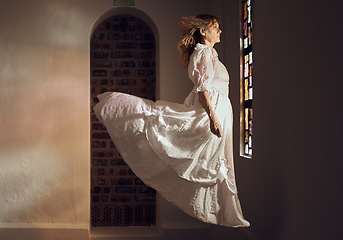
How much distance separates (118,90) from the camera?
5629 mm

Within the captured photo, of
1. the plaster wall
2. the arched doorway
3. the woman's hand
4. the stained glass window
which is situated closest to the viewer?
the woman's hand

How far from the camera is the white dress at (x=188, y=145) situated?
123 inches

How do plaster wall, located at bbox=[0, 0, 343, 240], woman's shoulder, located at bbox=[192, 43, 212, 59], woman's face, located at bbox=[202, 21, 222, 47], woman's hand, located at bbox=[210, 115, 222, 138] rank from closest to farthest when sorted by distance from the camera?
woman's hand, located at bbox=[210, 115, 222, 138] < woman's shoulder, located at bbox=[192, 43, 212, 59] < woman's face, located at bbox=[202, 21, 222, 47] < plaster wall, located at bbox=[0, 0, 343, 240]

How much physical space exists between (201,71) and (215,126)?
0.37 metres

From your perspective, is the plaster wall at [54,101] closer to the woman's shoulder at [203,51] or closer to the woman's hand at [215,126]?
the woman's shoulder at [203,51]

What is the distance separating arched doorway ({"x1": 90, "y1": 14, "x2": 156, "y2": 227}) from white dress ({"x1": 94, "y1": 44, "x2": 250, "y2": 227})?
7.48 feet

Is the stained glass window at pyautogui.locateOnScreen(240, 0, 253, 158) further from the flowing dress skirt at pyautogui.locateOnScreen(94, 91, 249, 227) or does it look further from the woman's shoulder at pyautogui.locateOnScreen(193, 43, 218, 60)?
the woman's shoulder at pyautogui.locateOnScreen(193, 43, 218, 60)

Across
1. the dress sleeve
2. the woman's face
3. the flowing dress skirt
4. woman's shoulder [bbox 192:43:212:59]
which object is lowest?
the flowing dress skirt

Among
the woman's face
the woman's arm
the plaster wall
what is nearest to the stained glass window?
the plaster wall

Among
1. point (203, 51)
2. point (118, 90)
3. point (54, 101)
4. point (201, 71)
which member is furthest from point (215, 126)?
point (118, 90)

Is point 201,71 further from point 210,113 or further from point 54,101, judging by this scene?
point 54,101

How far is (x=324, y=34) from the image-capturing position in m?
2.51

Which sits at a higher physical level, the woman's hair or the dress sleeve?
the woman's hair

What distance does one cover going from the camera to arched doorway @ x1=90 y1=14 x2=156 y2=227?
561 cm
